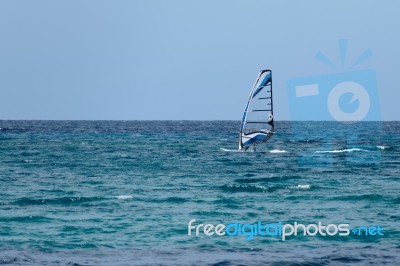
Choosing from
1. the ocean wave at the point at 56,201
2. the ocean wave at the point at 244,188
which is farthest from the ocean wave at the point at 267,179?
the ocean wave at the point at 56,201

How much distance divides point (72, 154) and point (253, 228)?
132ft

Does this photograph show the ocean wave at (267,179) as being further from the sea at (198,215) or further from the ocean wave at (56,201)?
the ocean wave at (56,201)

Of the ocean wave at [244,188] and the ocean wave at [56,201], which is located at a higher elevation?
the ocean wave at [56,201]

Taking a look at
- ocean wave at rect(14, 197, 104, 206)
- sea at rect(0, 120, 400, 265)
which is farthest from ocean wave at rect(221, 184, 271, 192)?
ocean wave at rect(14, 197, 104, 206)

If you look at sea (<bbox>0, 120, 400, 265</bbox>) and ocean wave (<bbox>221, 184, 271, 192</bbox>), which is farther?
ocean wave (<bbox>221, 184, 271, 192</bbox>)

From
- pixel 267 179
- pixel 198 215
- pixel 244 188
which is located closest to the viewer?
pixel 198 215

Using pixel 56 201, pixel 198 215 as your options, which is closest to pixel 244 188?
pixel 198 215

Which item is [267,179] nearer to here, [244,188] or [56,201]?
[244,188]

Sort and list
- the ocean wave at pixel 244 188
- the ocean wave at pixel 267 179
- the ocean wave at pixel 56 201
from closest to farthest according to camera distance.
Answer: the ocean wave at pixel 56 201 → the ocean wave at pixel 244 188 → the ocean wave at pixel 267 179

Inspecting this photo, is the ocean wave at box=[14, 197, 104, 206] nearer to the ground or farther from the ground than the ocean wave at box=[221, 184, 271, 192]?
farther from the ground

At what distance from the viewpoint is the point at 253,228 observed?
23.1m

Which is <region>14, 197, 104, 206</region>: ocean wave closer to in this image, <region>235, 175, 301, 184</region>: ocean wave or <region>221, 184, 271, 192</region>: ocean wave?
<region>221, 184, 271, 192</region>: ocean wave

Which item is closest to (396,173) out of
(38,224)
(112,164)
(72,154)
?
(112,164)

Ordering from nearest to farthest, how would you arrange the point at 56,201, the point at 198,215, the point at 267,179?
the point at 198,215, the point at 56,201, the point at 267,179
